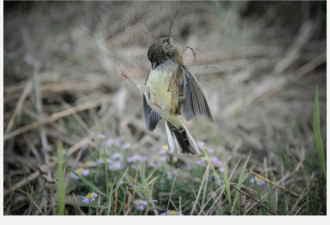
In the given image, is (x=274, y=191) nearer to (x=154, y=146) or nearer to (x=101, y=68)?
(x=154, y=146)

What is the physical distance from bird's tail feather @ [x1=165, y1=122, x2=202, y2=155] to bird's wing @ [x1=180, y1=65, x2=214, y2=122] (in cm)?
7

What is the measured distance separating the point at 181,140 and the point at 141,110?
2.01 ft

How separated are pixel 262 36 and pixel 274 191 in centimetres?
85

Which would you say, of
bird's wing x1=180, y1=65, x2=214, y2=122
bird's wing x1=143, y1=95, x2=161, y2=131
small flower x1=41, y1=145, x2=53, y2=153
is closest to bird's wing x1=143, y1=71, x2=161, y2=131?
bird's wing x1=143, y1=95, x2=161, y2=131

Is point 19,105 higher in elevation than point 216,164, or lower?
higher

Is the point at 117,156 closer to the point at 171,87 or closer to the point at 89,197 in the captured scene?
the point at 89,197

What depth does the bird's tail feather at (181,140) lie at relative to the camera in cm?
105

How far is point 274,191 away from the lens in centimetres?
116

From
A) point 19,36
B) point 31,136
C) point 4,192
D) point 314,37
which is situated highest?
point 19,36

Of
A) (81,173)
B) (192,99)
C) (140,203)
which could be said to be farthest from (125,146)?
(192,99)

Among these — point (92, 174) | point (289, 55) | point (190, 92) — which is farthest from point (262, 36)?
point (92, 174)

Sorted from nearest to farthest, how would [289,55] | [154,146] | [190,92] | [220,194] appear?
[190,92] → [220,194] → [154,146] → [289,55]

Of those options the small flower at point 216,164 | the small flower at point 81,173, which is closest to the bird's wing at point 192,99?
the small flower at point 216,164

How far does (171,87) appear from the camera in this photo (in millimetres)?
974
